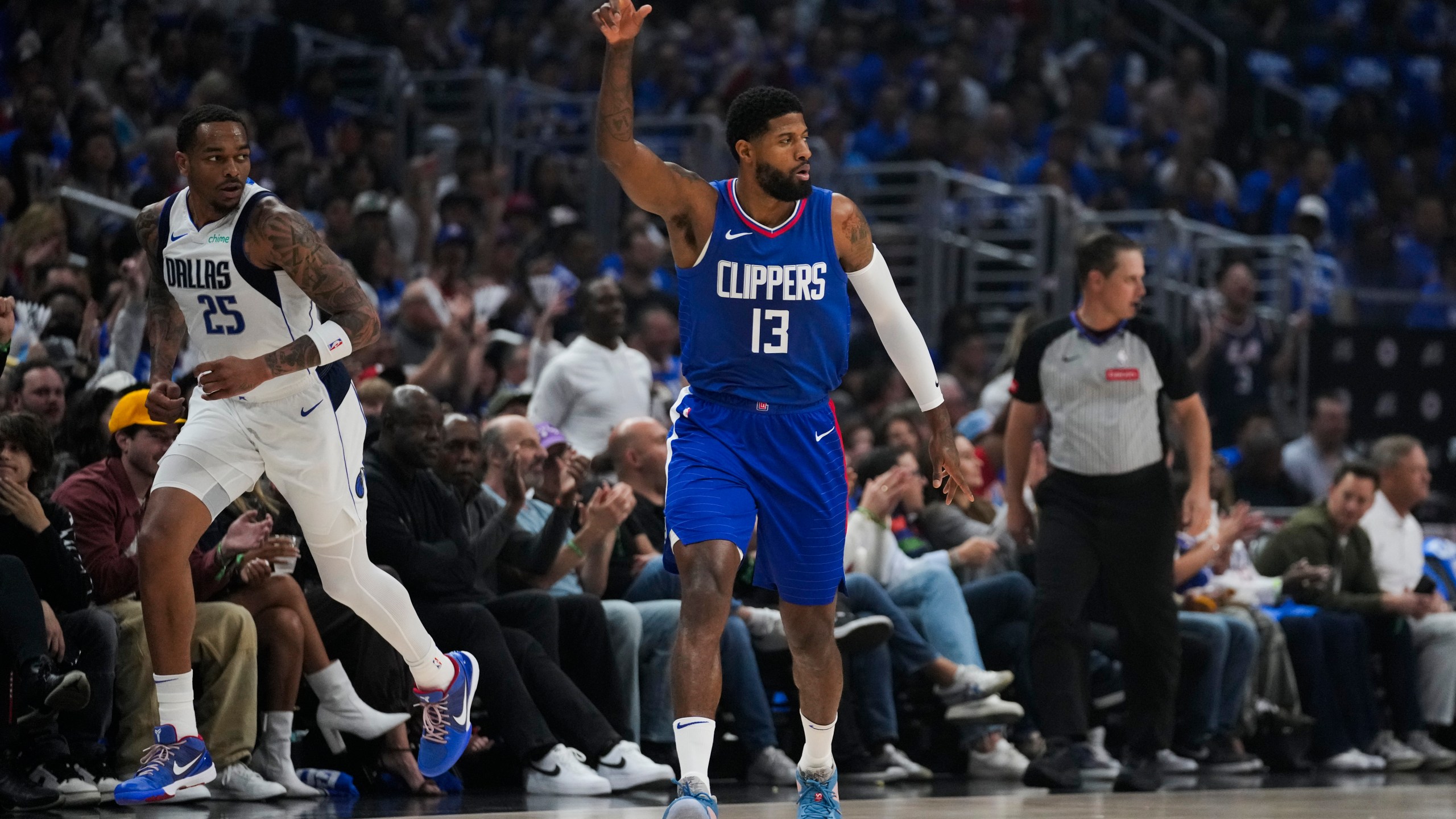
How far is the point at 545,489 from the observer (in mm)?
7633

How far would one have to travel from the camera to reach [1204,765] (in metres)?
8.98

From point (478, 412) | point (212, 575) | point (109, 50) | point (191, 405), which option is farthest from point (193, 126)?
point (109, 50)

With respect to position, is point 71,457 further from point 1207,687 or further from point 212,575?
A: point 1207,687

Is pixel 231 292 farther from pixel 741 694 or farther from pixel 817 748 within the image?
pixel 741 694

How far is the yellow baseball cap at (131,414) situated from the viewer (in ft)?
21.7

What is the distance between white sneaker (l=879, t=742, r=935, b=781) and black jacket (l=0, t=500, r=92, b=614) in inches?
133

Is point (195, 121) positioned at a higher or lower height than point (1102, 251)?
higher

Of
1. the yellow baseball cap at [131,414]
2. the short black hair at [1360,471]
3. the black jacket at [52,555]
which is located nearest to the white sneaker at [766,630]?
the yellow baseball cap at [131,414]

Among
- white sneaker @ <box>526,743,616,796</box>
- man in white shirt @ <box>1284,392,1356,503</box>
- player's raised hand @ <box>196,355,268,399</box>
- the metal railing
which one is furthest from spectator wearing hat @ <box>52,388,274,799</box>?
the metal railing

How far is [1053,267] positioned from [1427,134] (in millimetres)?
6423

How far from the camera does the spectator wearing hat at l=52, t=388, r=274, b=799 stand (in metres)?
6.33

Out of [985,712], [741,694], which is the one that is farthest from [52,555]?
[985,712]

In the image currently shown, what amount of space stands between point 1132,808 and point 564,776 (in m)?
2.04

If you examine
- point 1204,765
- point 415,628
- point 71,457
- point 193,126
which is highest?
point 193,126
